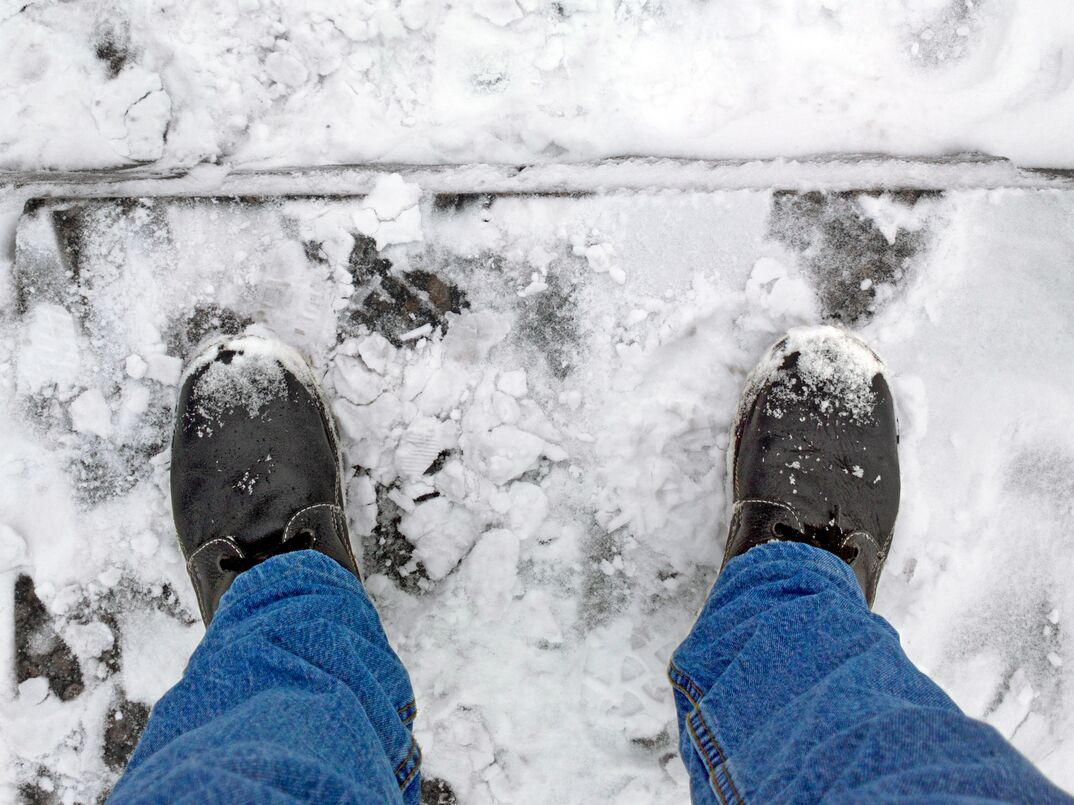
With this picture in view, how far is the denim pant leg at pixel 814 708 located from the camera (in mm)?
682

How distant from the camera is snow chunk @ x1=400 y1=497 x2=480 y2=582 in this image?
1271mm

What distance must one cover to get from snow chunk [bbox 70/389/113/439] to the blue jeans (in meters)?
0.45

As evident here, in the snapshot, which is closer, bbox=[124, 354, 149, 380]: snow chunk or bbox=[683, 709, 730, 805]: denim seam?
bbox=[683, 709, 730, 805]: denim seam

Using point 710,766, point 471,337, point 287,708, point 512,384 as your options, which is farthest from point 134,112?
point 710,766

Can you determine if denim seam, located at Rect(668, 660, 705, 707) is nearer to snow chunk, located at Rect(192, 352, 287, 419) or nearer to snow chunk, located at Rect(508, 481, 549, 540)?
snow chunk, located at Rect(508, 481, 549, 540)

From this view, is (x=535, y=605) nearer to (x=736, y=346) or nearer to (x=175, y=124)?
(x=736, y=346)

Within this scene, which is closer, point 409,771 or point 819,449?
point 409,771

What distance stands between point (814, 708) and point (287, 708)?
617 mm

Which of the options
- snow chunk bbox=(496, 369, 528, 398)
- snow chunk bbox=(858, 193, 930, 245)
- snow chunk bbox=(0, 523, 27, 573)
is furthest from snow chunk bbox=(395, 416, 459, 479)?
snow chunk bbox=(858, 193, 930, 245)

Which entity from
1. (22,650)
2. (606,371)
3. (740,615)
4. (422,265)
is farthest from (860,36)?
(22,650)

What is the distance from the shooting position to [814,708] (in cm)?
82

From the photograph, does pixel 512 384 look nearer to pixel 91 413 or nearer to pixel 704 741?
pixel 704 741

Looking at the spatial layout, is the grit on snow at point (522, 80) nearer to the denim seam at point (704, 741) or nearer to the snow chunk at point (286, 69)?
the snow chunk at point (286, 69)

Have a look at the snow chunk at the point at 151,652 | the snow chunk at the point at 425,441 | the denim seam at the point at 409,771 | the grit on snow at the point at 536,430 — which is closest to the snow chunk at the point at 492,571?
the grit on snow at the point at 536,430
